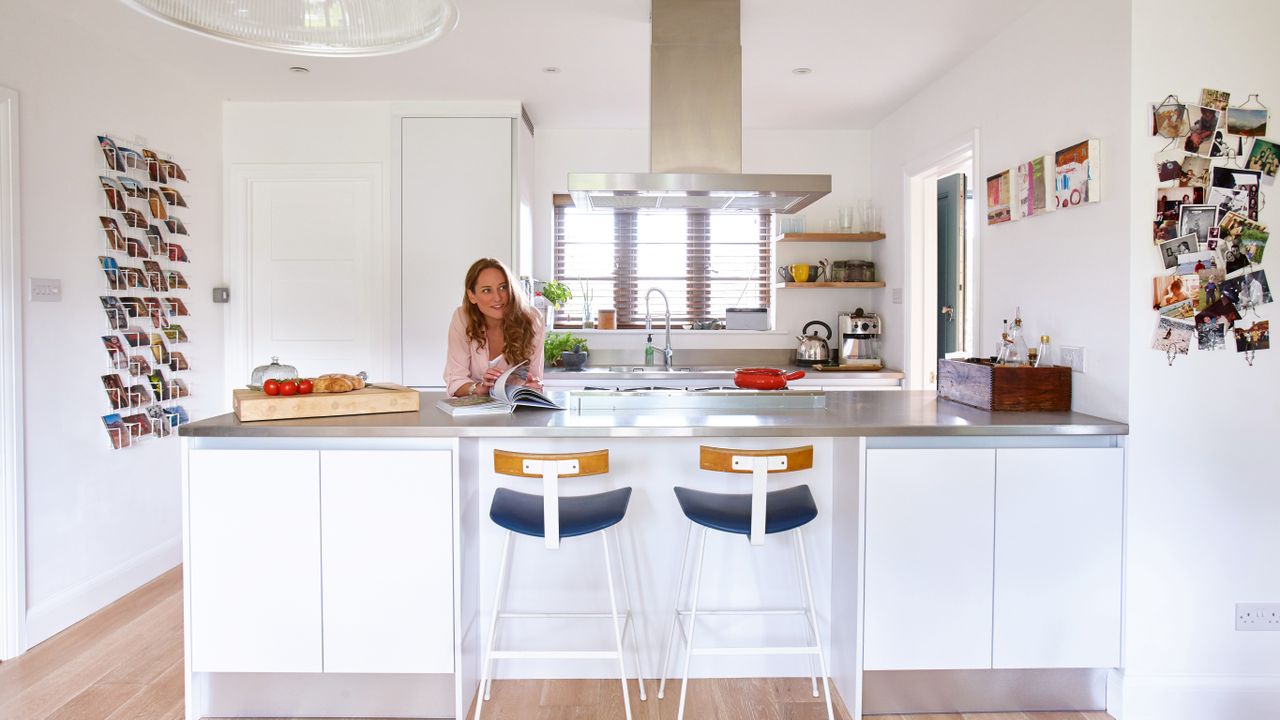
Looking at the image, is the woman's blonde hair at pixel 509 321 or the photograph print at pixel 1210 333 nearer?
the photograph print at pixel 1210 333

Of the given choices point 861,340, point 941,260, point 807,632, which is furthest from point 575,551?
point 941,260

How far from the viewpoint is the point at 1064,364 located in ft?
8.63

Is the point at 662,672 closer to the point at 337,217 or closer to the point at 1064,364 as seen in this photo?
the point at 1064,364

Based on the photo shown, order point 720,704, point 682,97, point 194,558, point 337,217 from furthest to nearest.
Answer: point 337,217, point 682,97, point 720,704, point 194,558

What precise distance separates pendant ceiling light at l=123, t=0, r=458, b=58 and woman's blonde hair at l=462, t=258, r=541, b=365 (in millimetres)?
1213

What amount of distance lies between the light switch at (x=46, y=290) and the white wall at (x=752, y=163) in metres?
2.59

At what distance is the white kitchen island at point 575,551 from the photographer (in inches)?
85.2

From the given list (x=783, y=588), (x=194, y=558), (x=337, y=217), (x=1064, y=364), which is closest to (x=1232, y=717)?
(x=1064, y=364)

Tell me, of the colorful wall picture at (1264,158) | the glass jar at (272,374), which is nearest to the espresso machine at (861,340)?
the colorful wall picture at (1264,158)

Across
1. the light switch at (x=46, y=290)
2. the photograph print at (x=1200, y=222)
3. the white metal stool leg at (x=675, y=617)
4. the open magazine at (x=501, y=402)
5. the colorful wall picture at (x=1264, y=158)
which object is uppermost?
the colorful wall picture at (x=1264, y=158)

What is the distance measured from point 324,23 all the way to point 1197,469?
9.26 feet

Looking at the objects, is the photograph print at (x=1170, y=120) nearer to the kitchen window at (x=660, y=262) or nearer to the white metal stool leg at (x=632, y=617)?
the white metal stool leg at (x=632, y=617)

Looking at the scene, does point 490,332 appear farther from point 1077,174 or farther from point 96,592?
point 1077,174

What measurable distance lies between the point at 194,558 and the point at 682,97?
235 centimetres
